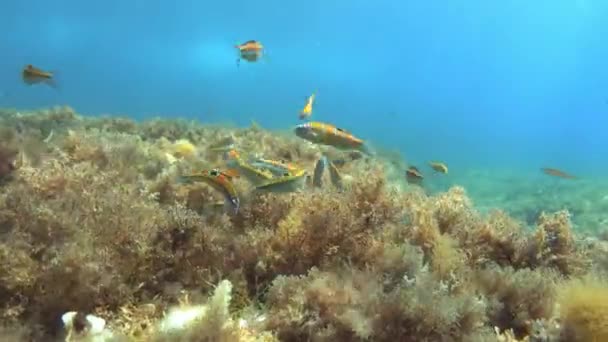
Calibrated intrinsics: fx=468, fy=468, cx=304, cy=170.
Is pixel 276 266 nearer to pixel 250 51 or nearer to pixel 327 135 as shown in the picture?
pixel 327 135

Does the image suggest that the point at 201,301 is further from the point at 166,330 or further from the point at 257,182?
the point at 257,182

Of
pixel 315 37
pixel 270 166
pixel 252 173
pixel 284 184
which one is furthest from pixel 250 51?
pixel 315 37

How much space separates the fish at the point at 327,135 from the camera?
563 cm

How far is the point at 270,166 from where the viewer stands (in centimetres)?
485

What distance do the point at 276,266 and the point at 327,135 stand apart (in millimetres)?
2179

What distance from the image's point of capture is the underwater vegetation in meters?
3.15

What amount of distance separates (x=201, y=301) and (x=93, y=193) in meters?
1.53

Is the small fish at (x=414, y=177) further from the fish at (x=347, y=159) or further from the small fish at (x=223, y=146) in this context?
the small fish at (x=223, y=146)

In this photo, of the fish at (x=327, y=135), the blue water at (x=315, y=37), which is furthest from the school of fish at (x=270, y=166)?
the blue water at (x=315, y=37)

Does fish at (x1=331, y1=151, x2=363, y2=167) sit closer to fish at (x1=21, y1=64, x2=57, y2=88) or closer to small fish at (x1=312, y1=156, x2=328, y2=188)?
small fish at (x1=312, y1=156, x2=328, y2=188)

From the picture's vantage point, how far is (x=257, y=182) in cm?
462

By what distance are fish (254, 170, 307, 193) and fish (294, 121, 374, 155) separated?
1283mm

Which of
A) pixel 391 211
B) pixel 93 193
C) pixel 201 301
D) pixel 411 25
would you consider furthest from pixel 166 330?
pixel 411 25

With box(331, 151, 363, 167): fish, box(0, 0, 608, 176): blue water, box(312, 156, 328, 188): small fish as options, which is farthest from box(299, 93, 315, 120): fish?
box(0, 0, 608, 176): blue water
